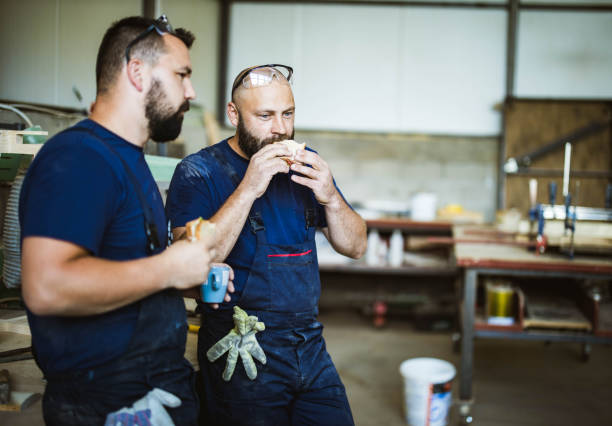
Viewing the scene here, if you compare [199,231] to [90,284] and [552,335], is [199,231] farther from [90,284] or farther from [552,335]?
[552,335]

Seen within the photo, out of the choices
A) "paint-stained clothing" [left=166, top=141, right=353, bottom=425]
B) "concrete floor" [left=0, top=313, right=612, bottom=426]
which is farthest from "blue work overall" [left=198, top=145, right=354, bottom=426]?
"concrete floor" [left=0, top=313, right=612, bottom=426]

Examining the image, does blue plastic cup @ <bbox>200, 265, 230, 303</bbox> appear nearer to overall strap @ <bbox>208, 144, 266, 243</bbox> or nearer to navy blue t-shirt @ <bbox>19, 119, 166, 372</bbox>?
navy blue t-shirt @ <bbox>19, 119, 166, 372</bbox>

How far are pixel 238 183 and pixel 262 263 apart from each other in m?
0.34

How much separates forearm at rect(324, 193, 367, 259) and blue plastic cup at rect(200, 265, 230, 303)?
67 cm

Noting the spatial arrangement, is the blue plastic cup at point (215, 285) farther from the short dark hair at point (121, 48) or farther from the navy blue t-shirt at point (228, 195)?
the short dark hair at point (121, 48)

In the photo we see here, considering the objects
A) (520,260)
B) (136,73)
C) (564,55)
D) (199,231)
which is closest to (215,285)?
(199,231)

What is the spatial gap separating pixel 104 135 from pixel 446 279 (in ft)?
17.2

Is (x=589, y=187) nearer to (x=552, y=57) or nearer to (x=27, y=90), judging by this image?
(x=552, y=57)

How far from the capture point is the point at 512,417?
11.7ft

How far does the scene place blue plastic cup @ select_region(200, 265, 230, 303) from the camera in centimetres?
157

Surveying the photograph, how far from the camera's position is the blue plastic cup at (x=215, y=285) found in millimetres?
1571

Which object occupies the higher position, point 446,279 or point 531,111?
point 531,111

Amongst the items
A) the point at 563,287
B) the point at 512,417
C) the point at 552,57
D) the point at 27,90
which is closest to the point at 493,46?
the point at 552,57

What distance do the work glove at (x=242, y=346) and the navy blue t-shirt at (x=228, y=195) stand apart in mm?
98
